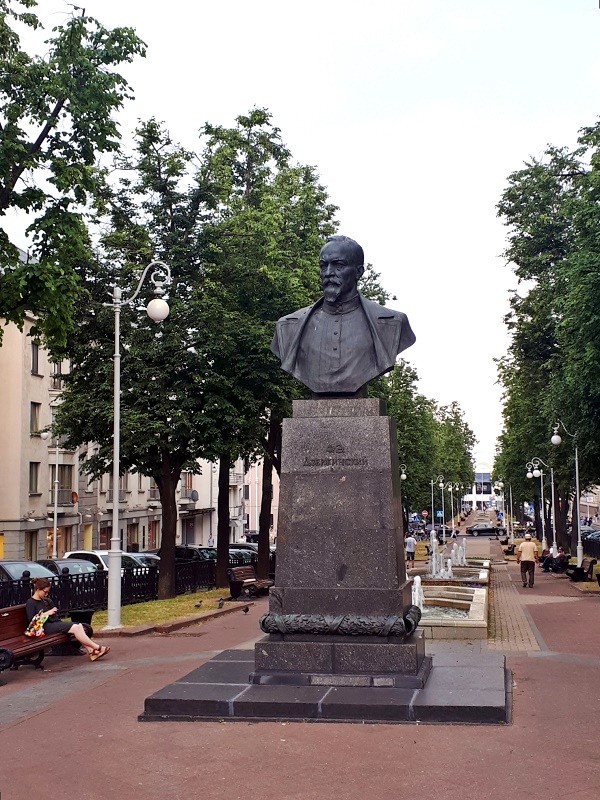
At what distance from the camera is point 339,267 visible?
11.3 m

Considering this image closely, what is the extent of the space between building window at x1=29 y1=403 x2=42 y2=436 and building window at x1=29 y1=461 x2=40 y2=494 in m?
1.61

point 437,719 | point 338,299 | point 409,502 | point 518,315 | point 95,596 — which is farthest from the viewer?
point 409,502

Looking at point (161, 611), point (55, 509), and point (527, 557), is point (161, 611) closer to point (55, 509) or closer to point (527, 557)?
point (527, 557)

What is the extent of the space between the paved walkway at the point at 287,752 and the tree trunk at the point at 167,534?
49.1ft

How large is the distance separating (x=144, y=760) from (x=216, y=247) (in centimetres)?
2141

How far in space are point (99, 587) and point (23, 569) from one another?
198cm

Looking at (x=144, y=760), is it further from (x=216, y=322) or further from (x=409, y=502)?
(x=409, y=502)

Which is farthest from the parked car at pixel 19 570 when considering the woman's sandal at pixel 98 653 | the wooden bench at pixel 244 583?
the woman's sandal at pixel 98 653

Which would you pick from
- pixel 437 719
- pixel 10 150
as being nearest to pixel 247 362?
pixel 10 150

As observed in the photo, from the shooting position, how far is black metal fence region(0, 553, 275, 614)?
19.7m

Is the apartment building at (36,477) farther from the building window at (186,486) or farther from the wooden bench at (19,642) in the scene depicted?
the wooden bench at (19,642)

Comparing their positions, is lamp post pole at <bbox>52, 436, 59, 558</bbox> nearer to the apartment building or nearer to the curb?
the apartment building

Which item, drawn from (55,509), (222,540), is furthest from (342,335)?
(55,509)

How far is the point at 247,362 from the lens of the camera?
28250 millimetres
